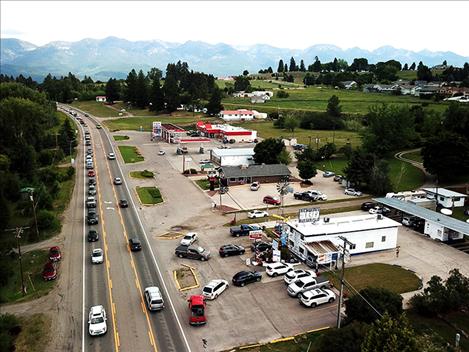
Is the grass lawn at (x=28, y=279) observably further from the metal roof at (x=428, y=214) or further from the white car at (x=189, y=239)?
the metal roof at (x=428, y=214)

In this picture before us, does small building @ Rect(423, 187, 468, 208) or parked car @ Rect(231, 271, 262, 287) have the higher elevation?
small building @ Rect(423, 187, 468, 208)

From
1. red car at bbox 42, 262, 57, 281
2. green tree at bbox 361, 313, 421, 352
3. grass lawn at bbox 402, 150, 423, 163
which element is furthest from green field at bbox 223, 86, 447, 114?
green tree at bbox 361, 313, 421, 352

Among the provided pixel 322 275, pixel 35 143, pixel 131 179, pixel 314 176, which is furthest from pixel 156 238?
pixel 35 143

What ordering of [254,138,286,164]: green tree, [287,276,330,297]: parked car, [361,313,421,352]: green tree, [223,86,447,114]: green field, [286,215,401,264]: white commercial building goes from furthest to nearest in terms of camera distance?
[223,86,447,114]: green field < [254,138,286,164]: green tree < [286,215,401,264]: white commercial building < [287,276,330,297]: parked car < [361,313,421,352]: green tree

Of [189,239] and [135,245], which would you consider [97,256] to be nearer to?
[135,245]

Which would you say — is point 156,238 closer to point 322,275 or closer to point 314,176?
point 322,275

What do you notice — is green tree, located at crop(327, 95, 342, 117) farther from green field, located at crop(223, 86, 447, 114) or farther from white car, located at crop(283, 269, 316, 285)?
white car, located at crop(283, 269, 316, 285)

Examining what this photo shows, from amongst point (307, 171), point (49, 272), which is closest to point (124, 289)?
point (49, 272)
